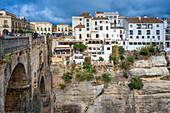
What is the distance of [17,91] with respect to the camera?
1142 centimetres

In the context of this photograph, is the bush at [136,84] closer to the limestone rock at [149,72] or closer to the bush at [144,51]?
the limestone rock at [149,72]

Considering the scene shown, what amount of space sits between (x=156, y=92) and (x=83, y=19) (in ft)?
77.2

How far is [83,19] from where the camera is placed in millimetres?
41219

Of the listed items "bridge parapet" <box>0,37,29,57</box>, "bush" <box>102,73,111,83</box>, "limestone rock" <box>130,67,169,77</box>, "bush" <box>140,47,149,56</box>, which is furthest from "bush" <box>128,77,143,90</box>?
"bridge parapet" <box>0,37,29,57</box>

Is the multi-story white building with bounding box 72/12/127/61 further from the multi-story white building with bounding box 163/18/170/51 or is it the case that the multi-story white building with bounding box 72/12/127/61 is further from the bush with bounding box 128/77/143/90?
the bush with bounding box 128/77/143/90

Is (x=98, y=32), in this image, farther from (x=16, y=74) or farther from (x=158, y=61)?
(x=16, y=74)

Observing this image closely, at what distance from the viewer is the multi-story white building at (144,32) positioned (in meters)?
39.6

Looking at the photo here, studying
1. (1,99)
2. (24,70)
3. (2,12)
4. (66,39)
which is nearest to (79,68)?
(66,39)

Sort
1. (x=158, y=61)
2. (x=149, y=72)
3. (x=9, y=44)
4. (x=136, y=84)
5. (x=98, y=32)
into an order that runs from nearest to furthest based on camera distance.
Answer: (x=9, y=44)
(x=136, y=84)
(x=149, y=72)
(x=158, y=61)
(x=98, y=32)

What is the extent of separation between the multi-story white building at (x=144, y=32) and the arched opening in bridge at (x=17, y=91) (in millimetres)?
31635

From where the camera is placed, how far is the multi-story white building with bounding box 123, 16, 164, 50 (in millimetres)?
39625

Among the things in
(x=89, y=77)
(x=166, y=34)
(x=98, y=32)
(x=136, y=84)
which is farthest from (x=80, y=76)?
(x=166, y=34)

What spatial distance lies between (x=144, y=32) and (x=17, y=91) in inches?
1386

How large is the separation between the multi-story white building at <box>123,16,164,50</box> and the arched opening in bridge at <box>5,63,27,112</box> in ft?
104
